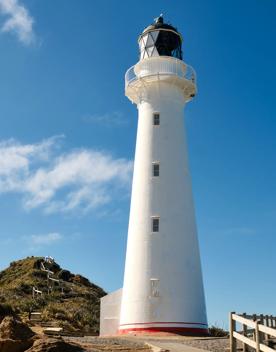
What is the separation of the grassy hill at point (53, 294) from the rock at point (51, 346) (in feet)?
39.5

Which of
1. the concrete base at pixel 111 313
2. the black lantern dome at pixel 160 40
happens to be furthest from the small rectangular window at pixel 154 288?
the black lantern dome at pixel 160 40

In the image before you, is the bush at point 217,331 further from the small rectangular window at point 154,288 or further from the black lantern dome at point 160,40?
the black lantern dome at point 160,40

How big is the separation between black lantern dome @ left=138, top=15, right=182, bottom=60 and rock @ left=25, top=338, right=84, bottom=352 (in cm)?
1736

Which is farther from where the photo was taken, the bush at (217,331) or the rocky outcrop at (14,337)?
the bush at (217,331)

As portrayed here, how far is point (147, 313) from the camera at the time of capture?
23.0 meters

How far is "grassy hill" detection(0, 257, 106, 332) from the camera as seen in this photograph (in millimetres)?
30734

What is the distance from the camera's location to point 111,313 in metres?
25.9

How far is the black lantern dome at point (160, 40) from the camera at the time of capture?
27.5 meters

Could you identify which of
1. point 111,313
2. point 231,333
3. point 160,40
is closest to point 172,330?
point 111,313

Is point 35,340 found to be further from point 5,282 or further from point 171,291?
point 5,282

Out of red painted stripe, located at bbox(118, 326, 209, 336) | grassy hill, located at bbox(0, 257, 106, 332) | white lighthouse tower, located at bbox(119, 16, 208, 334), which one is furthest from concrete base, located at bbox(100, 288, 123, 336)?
red painted stripe, located at bbox(118, 326, 209, 336)

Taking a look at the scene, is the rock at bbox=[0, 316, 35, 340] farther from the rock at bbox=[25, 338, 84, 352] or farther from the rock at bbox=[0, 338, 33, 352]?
the rock at bbox=[25, 338, 84, 352]

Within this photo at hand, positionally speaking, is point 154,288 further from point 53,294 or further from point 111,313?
point 53,294

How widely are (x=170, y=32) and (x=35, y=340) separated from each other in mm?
18602
